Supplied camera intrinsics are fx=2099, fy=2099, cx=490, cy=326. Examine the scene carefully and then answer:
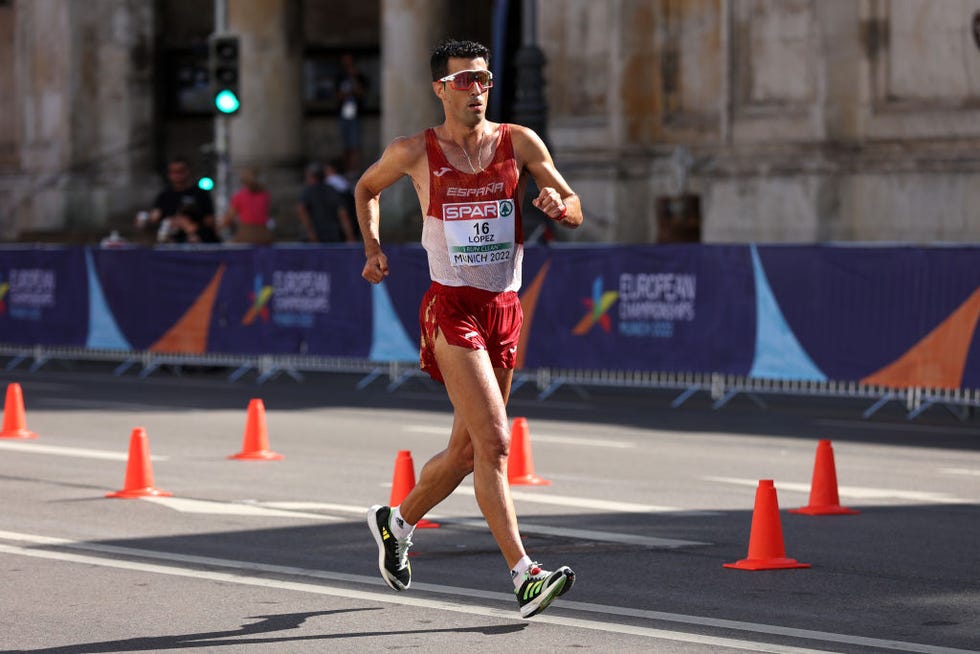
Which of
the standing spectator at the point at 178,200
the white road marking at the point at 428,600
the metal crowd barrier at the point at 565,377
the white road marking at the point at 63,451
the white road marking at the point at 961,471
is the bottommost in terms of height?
the metal crowd barrier at the point at 565,377

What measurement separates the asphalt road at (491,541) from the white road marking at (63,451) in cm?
5

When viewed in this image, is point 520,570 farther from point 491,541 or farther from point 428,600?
point 491,541

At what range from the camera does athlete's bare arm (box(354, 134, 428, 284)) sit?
28.1ft

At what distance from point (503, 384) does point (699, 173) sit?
67.1 ft

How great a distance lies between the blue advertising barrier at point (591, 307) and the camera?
18484 mm

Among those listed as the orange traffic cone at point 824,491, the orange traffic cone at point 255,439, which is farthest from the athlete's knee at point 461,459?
the orange traffic cone at point 255,439

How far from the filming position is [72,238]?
3816 centimetres

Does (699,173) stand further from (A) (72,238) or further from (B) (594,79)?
(A) (72,238)

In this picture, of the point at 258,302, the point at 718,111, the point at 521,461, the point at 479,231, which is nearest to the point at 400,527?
the point at 479,231

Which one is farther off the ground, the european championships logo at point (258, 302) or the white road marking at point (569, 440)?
the european championships logo at point (258, 302)

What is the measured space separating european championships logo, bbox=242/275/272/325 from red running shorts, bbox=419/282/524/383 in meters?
15.7

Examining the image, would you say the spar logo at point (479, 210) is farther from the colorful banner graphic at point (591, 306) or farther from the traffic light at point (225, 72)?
the traffic light at point (225, 72)

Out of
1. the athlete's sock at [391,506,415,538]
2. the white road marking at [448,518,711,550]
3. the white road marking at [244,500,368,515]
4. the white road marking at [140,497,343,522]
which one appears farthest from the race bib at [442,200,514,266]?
the white road marking at [244,500,368,515]

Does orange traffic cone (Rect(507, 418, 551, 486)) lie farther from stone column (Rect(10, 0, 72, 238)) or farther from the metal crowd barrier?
stone column (Rect(10, 0, 72, 238))
